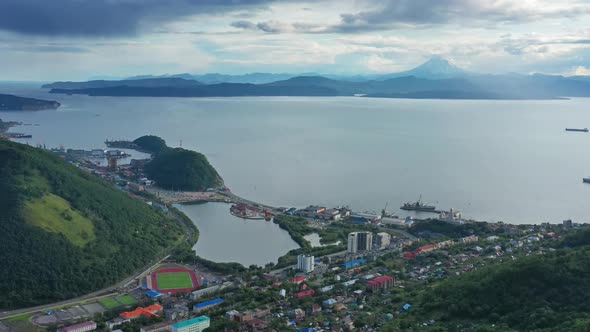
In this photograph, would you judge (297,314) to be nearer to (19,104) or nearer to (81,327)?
(81,327)

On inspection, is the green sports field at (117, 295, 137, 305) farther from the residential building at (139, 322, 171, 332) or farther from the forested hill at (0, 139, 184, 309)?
the residential building at (139, 322, 171, 332)

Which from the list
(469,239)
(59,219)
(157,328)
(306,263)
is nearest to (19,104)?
(59,219)

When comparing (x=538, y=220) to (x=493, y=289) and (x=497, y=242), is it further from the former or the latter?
(x=493, y=289)

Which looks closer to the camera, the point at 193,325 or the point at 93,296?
the point at 193,325

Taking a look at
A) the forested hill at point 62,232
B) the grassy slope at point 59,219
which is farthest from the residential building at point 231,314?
the grassy slope at point 59,219

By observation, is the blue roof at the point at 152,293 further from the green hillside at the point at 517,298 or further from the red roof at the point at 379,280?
the green hillside at the point at 517,298

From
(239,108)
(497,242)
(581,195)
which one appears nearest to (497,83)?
(239,108)

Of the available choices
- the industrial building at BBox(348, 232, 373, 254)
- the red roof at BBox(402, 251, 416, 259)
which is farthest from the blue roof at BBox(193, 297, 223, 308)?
the red roof at BBox(402, 251, 416, 259)

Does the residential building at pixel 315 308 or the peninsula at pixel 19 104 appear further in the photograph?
the peninsula at pixel 19 104
